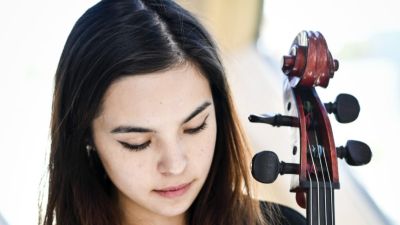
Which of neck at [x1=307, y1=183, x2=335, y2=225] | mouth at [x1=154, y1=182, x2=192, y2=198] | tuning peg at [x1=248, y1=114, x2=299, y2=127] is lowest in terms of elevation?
neck at [x1=307, y1=183, x2=335, y2=225]

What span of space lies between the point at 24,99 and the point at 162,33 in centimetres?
101

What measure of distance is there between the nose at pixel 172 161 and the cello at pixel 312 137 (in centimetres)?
12

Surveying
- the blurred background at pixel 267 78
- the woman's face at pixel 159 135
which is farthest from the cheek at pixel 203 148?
the blurred background at pixel 267 78

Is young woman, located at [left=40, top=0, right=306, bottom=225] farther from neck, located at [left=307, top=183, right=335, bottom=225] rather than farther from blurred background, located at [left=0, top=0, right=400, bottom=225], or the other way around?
blurred background, located at [left=0, top=0, right=400, bottom=225]

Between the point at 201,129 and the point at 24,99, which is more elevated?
the point at 24,99

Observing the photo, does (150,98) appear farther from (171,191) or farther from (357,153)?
(357,153)

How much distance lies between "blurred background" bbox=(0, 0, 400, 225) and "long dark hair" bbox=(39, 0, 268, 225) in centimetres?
39

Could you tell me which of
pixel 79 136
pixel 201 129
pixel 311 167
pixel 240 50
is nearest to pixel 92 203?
pixel 79 136

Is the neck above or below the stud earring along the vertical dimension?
below

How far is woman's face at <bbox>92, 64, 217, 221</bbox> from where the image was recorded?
794 mm

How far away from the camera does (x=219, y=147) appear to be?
3.28 feet

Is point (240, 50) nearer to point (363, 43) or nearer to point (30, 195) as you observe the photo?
point (363, 43)

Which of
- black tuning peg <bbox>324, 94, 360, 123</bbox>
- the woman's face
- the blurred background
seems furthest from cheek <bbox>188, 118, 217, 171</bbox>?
the blurred background

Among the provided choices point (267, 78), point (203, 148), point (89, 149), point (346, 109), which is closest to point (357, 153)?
point (346, 109)
